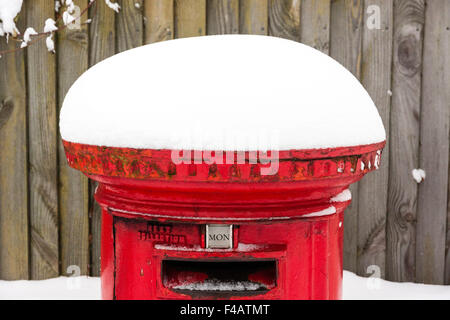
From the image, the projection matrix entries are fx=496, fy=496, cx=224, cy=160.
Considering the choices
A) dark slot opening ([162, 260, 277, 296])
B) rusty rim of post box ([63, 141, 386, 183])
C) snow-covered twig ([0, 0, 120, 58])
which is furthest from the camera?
snow-covered twig ([0, 0, 120, 58])

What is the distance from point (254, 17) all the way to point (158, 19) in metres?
0.49

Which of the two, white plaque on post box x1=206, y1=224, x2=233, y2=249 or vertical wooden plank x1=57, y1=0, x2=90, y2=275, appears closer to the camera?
white plaque on post box x1=206, y1=224, x2=233, y2=249

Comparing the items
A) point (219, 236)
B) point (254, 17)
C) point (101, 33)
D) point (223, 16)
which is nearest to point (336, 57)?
point (254, 17)

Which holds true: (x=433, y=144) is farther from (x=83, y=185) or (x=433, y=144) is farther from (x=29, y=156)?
(x=29, y=156)

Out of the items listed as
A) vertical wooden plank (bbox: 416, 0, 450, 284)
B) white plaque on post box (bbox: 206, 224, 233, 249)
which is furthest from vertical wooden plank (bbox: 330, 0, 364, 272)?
white plaque on post box (bbox: 206, 224, 233, 249)

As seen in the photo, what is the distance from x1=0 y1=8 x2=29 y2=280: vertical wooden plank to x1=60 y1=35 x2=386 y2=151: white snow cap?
133 cm

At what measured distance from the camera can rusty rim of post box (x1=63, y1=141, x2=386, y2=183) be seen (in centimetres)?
110

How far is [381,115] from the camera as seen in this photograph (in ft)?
8.31

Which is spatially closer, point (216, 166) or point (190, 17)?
point (216, 166)

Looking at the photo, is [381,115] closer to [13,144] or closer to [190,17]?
[190,17]

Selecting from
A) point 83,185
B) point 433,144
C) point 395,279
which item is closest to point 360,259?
point 395,279

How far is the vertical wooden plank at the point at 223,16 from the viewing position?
2502 millimetres

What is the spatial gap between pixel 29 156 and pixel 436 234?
2.14m

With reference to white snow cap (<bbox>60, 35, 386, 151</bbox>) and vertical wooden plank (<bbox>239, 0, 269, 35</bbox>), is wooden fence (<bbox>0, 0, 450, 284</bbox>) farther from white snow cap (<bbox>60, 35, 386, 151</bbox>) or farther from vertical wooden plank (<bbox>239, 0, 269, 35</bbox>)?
white snow cap (<bbox>60, 35, 386, 151</bbox>)
